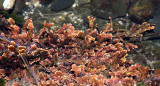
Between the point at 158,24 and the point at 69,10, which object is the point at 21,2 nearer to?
the point at 69,10

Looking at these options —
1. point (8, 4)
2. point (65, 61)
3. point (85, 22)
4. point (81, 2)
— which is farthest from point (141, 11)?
point (8, 4)

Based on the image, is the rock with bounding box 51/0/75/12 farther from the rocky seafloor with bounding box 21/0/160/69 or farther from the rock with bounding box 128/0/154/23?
the rock with bounding box 128/0/154/23

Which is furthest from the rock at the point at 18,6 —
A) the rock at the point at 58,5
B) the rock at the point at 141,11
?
the rock at the point at 141,11

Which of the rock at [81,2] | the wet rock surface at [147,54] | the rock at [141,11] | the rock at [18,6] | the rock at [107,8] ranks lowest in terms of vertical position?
the wet rock surface at [147,54]

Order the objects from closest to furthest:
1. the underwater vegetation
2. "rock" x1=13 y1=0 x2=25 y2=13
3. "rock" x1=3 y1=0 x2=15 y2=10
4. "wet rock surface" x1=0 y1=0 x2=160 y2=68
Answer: the underwater vegetation → "wet rock surface" x1=0 y1=0 x2=160 y2=68 → "rock" x1=3 y1=0 x2=15 y2=10 → "rock" x1=13 y1=0 x2=25 y2=13

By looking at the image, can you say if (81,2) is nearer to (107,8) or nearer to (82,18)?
(82,18)

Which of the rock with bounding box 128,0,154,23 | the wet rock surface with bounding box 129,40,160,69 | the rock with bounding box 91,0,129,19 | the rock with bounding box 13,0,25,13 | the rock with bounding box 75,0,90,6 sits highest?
the rock with bounding box 13,0,25,13

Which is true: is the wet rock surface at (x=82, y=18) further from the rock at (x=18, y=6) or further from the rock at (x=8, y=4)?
the rock at (x=8, y=4)

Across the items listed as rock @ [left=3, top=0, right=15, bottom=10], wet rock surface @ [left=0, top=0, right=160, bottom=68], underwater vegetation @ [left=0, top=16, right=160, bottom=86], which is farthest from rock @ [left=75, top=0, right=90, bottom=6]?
rock @ [left=3, top=0, right=15, bottom=10]
